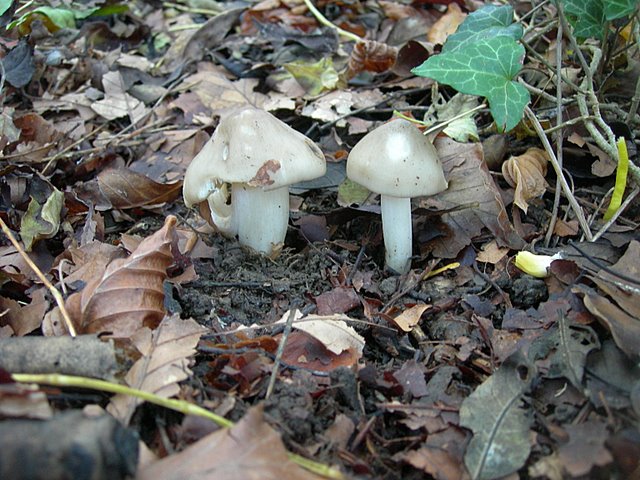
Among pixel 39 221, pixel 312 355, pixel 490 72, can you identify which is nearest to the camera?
pixel 312 355

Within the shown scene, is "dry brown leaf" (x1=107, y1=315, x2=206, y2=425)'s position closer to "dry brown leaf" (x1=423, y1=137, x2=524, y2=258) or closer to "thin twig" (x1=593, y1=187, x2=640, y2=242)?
"dry brown leaf" (x1=423, y1=137, x2=524, y2=258)

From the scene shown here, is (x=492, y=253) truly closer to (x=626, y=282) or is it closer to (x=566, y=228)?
(x=566, y=228)

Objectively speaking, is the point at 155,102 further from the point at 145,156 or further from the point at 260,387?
the point at 260,387

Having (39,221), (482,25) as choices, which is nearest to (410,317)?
(482,25)

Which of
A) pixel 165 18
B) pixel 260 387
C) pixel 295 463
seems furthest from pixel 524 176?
pixel 165 18

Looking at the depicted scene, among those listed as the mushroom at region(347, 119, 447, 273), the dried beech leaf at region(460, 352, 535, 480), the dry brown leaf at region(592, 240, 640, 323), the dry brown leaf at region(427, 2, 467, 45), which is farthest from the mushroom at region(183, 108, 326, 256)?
the dry brown leaf at region(427, 2, 467, 45)

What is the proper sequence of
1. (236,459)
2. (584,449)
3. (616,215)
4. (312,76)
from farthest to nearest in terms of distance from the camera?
(312,76), (616,215), (584,449), (236,459)

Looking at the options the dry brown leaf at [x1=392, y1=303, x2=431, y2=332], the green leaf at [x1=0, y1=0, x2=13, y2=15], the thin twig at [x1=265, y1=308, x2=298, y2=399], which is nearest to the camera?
the thin twig at [x1=265, y1=308, x2=298, y2=399]
